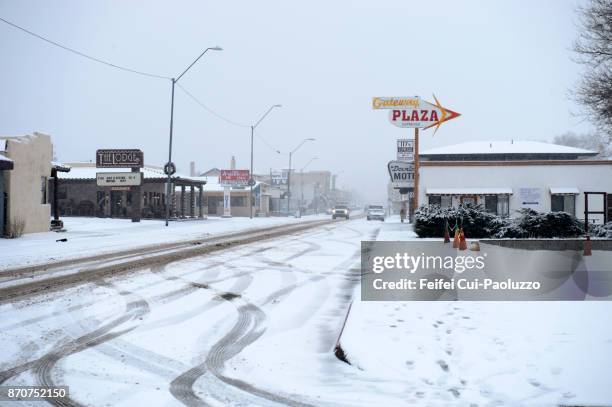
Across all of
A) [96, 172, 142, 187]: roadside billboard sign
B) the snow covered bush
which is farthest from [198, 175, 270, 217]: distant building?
the snow covered bush

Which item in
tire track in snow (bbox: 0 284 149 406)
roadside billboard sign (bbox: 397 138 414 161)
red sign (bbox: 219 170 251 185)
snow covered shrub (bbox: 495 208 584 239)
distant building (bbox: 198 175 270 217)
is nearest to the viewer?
tire track in snow (bbox: 0 284 149 406)

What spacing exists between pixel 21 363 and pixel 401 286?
6.76 metres

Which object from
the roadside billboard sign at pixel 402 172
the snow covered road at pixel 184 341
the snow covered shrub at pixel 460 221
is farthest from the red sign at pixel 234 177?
the snow covered road at pixel 184 341

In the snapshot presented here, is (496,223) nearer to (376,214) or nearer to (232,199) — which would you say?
(376,214)

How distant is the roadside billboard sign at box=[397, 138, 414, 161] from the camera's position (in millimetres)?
39688

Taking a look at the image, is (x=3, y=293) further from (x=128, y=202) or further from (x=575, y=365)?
(x=128, y=202)

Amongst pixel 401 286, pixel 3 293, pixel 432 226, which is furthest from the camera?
pixel 432 226

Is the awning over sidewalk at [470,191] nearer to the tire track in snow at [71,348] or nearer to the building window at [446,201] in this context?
the building window at [446,201]

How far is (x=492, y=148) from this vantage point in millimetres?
47500

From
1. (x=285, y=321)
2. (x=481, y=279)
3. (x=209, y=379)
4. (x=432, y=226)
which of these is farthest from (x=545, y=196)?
(x=209, y=379)

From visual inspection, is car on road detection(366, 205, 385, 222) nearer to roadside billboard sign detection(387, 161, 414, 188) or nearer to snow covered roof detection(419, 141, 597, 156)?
snow covered roof detection(419, 141, 597, 156)

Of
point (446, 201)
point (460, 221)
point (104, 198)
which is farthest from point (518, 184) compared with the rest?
point (104, 198)

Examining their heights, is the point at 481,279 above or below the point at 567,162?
below

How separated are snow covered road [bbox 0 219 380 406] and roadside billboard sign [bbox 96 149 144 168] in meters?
31.7
